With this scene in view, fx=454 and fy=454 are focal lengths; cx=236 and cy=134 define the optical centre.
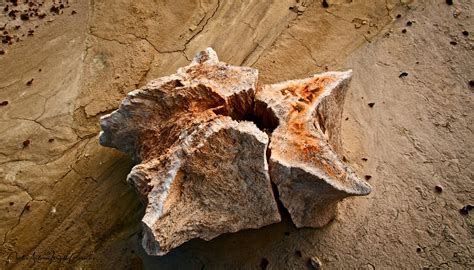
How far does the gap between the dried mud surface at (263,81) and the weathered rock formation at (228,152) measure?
37cm

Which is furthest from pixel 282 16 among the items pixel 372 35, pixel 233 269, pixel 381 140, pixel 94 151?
pixel 233 269

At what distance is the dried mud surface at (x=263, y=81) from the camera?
274 cm

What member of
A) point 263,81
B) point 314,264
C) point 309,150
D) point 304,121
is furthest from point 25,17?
point 314,264

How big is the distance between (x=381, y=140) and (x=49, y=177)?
233 centimetres

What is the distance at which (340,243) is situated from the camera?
2.71 meters

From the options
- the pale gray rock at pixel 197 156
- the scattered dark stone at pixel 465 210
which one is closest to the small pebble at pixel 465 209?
the scattered dark stone at pixel 465 210

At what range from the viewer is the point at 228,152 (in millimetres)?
2342

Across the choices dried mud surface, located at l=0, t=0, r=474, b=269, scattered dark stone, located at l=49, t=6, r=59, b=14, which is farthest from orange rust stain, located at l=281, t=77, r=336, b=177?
scattered dark stone, located at l=49, t=6, r=59, b=14

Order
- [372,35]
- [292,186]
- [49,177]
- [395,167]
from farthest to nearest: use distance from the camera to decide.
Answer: [372,35] < [49,177] < [395,167] < [292,186]

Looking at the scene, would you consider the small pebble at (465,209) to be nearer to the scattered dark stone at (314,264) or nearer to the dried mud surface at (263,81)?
the dried mud surface at (263,81)

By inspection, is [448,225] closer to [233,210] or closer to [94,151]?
[233,210]

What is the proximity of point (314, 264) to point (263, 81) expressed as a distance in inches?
57.2

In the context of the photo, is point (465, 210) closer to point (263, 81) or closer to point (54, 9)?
point (263, 81)

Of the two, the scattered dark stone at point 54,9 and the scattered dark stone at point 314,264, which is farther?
the scattered dark stone at point 54,9
